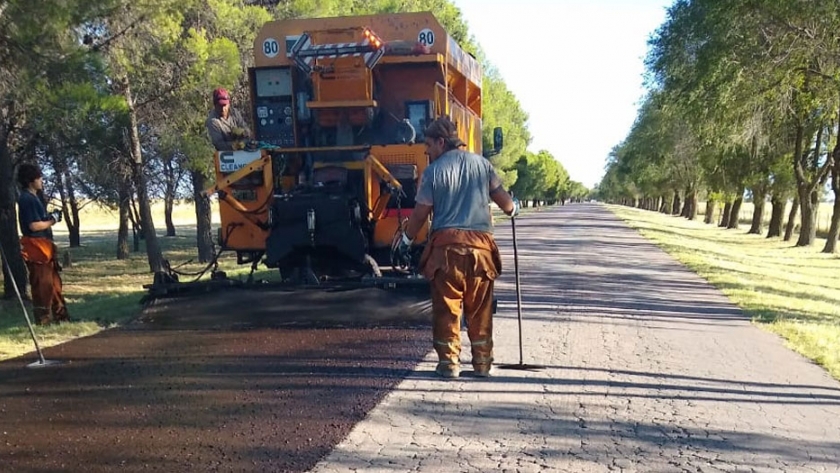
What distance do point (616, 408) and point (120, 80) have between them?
38.2ft

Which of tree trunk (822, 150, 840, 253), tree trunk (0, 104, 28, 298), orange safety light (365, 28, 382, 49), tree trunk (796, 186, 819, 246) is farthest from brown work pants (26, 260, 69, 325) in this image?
tree trunk (796, 186, 819, 246)

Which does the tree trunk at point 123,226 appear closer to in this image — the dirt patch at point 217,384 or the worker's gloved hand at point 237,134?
the worker's gloved hand at point 237,134

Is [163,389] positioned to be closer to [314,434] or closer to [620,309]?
[314,434]

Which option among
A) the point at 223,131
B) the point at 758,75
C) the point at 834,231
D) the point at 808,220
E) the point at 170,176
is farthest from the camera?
the point at 808,220

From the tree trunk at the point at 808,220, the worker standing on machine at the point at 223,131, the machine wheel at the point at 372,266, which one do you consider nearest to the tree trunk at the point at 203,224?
the worker standing on machine at the point at 223,131

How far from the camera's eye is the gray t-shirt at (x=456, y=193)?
5.32 m

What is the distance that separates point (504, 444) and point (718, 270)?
1160 cm

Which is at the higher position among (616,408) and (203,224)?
(203,224)

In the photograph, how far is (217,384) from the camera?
5.28 m

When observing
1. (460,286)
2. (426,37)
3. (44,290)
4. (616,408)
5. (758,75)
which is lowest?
(616,408)

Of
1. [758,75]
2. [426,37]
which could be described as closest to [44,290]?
[426,37]

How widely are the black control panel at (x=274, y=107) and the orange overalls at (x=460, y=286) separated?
4.29 m

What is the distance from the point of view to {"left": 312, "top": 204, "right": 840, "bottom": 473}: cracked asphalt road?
392 cm

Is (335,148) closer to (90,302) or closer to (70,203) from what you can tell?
(90,302)
